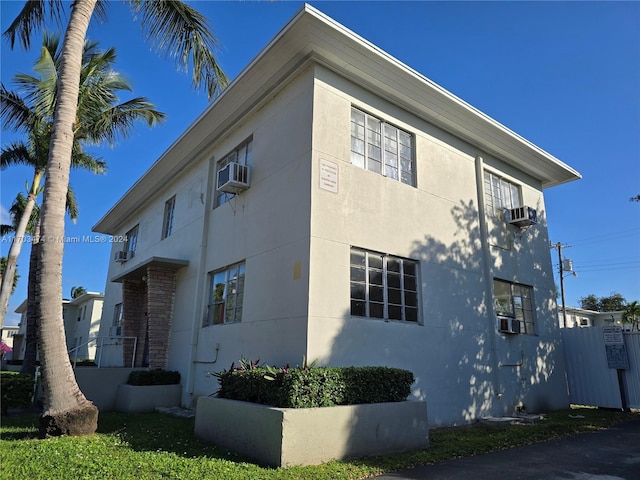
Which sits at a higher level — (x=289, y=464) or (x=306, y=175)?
(x=306, y=175)

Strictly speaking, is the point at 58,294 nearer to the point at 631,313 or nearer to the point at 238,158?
the point at 238,158

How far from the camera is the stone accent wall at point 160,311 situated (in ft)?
42.0

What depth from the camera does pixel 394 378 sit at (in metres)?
7.22

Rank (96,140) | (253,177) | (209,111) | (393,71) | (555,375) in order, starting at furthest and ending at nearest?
(96,140) < (555,375) < (209,111) < (253,177) < (393,71)

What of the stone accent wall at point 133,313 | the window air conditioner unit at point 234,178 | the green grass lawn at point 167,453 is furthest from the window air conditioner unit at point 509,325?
the stone accent wall at point 133,313

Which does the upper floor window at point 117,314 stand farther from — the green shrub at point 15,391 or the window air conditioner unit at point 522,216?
the window air conditioner unit at point 522,216

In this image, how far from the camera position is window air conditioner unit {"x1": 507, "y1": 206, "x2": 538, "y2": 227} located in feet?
40.5

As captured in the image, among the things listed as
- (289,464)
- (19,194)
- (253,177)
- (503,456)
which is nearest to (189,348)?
(253,177)

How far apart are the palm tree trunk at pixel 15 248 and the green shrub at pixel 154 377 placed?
791 cm

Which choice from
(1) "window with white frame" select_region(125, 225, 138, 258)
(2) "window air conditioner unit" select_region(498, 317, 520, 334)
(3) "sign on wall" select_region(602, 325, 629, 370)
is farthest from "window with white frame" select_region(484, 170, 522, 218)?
(1) "window with white frame" select_region(125, 225, 138, 258)

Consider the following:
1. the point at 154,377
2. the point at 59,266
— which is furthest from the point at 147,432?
the point at 154,377

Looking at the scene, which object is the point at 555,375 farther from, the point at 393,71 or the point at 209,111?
the point at 209,111

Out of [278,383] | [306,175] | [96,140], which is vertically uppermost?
[96,140]

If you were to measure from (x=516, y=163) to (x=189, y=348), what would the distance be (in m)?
10.8
